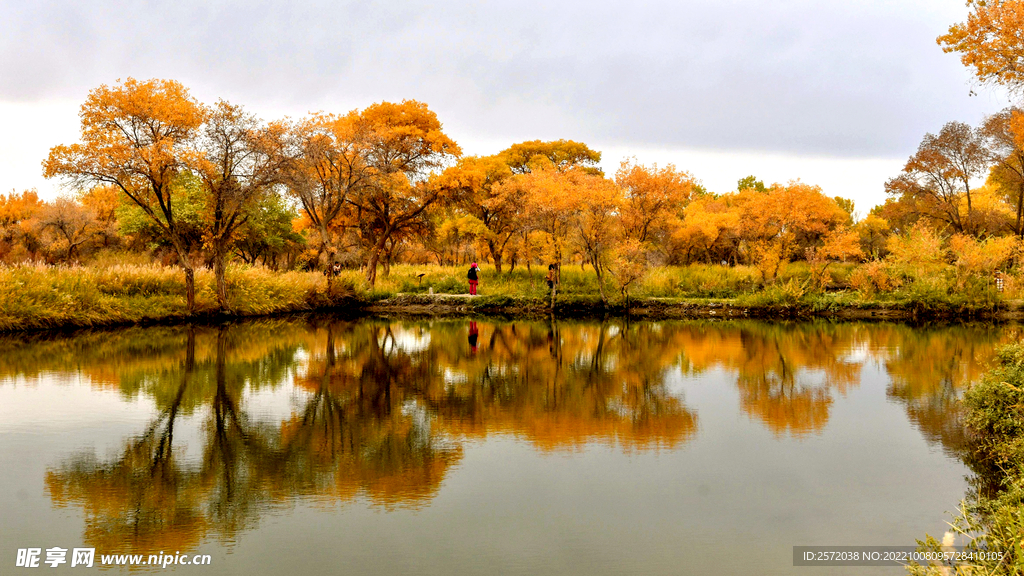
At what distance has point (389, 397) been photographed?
494 inches

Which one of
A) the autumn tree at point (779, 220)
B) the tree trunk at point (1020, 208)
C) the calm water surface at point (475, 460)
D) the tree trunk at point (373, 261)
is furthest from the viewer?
the tree trunk at point (1020, 208)

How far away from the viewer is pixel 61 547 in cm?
599

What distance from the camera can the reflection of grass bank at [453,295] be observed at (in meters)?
23.1

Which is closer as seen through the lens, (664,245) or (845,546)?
(845,546)

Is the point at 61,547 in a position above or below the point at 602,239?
below

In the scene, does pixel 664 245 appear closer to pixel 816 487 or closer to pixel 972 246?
pixel 972 246

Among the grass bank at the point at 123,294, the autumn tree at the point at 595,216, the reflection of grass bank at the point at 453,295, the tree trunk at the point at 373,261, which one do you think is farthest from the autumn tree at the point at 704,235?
the grass bank at the point at 123,294

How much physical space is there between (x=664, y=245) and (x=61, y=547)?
44.5 m

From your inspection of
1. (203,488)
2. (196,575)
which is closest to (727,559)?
(196,575)

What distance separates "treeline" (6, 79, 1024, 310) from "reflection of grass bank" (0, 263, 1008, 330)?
2.93 ft

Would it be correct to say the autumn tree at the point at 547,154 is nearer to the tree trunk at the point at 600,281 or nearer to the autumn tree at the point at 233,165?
the tree trunk at the point at 600,281

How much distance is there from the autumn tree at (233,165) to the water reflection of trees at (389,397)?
501 cm

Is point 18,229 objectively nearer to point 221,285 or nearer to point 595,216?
point 221,285

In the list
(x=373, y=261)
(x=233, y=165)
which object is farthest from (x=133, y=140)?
(x=373, y=261)
